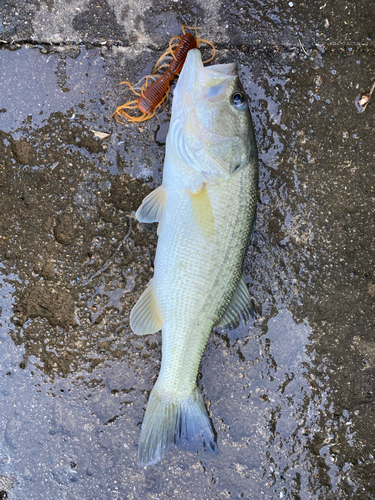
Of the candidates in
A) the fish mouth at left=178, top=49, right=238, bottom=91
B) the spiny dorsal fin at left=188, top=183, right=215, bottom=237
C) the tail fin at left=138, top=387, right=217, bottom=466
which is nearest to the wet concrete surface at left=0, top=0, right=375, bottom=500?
the tail fin at left=138, top=387, right=217, bottom=466

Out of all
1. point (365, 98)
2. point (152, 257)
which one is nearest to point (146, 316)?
point (152, 257)

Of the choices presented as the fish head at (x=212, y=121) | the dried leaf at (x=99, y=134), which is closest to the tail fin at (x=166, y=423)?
the fish head at (x=212, y=121)

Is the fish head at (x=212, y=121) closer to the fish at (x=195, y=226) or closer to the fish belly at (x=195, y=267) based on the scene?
the fish at (x=195, y=226)

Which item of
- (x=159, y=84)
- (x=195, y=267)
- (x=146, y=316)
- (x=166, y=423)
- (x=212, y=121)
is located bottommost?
(x=166, y=423)

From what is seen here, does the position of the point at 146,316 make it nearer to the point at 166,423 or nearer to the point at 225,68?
the point at 166,423

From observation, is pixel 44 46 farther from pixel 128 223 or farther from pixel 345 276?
pixel 345 276

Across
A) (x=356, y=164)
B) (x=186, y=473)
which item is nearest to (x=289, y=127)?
(x=356, y=164)

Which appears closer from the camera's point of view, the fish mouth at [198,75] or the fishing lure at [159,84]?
the fish mouth at [198,75]
